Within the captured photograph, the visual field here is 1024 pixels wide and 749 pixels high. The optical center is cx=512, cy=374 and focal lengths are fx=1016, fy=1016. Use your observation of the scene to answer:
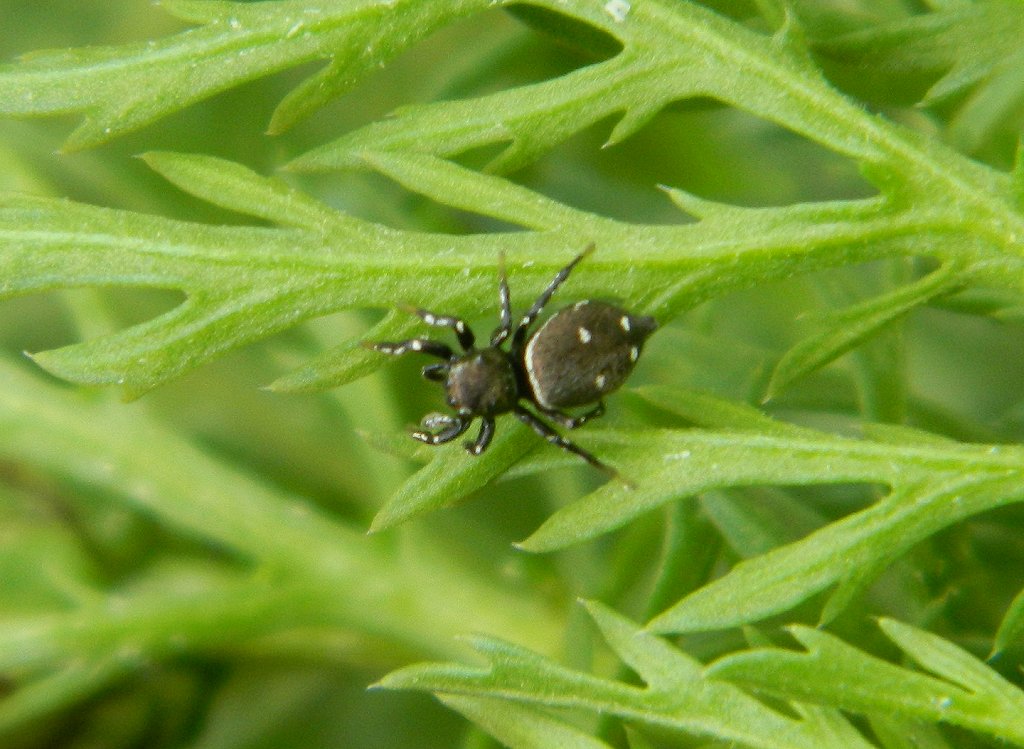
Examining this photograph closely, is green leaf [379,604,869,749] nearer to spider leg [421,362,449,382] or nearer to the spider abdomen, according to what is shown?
the spider abdomen

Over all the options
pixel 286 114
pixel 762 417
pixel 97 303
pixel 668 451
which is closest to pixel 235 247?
pixel 286 114

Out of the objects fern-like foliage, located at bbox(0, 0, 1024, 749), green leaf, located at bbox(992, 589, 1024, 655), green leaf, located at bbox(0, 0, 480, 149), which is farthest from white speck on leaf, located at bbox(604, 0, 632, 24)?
green leaf, located at bbox(992, 589, 1024, 655)

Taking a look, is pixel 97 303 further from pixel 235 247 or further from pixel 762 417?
pixel 762 417

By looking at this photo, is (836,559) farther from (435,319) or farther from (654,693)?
(435,319)

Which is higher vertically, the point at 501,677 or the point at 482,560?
Answer: the point at 501,677

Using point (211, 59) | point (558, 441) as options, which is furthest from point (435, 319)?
point (211, 59)

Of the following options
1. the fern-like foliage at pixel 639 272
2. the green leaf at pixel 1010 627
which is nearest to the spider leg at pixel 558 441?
the fern-like foliage at pixel 639 272
